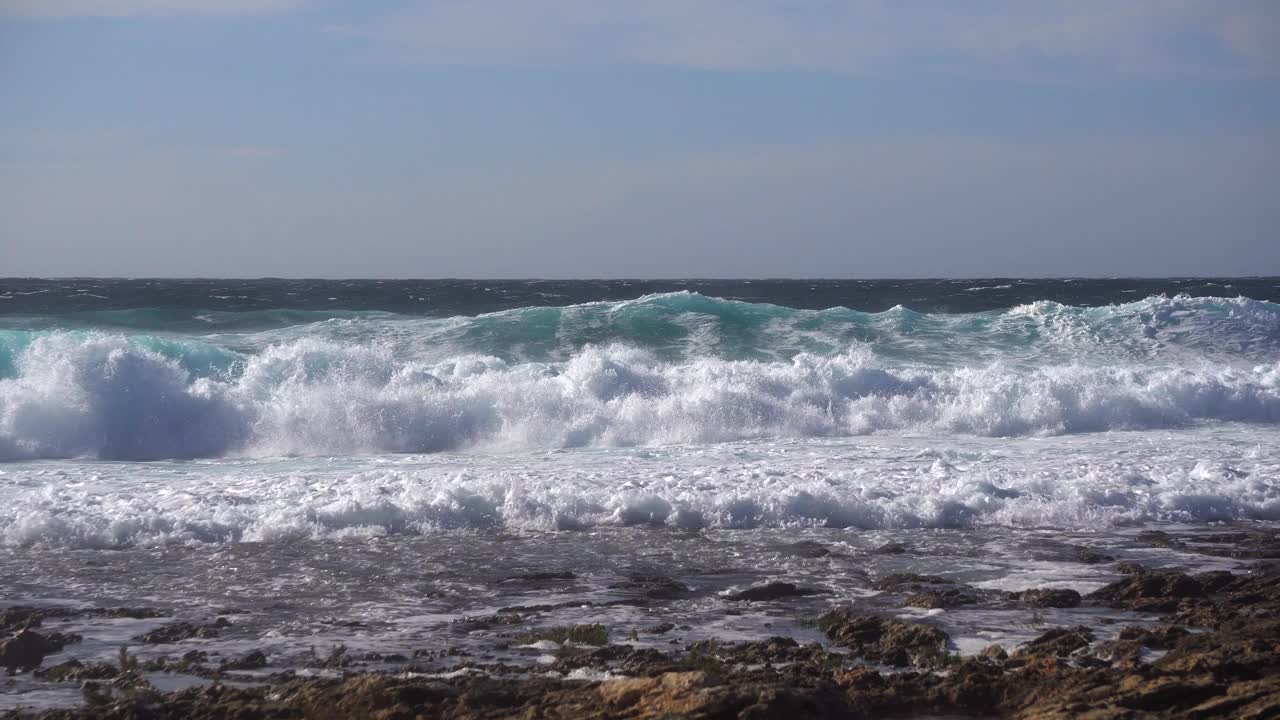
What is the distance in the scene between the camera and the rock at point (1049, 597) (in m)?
8.17

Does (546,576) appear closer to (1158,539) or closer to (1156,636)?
(1156,636)

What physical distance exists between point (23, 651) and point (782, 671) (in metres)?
4.70

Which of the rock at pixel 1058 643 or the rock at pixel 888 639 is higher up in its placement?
the rock at pixel 1058 643

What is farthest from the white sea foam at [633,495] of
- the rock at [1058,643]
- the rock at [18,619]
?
the rock at [1058,643]

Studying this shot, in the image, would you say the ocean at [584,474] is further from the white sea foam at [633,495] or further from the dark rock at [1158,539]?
the dark rock at [1158,539]

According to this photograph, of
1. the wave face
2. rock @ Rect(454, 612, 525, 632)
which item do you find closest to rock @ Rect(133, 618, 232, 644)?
rock @ Rect(454, 612, 525, 632)

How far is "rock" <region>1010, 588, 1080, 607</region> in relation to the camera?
817 centimetres

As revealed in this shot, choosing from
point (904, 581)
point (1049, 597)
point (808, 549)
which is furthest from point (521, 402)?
point (1049, 597)

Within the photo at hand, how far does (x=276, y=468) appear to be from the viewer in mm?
14305

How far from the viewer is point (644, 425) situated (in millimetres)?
17406

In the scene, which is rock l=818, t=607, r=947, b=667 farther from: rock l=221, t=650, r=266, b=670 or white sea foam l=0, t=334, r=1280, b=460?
white sea foam l=0, t=334, r=1280, b=460

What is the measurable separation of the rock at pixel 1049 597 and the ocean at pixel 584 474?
295 mm

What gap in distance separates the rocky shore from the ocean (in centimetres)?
22

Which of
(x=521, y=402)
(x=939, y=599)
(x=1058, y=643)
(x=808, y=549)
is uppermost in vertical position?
(x=521, y=402)
